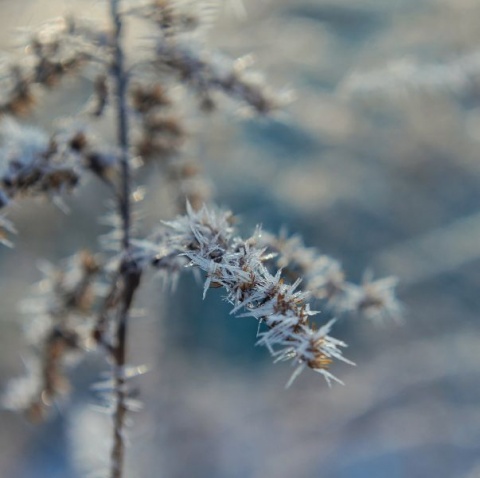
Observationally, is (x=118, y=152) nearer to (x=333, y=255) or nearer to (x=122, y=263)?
(x=122, y=263)

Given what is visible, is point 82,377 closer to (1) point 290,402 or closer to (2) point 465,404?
(1) point 290,402

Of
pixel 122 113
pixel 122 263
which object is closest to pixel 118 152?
pixel 122 113

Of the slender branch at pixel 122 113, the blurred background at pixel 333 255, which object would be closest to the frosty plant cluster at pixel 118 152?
the slender branch at pixel 122 113

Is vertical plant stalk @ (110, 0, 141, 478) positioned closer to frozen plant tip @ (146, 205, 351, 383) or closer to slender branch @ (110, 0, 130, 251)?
slender branch @ (110, 0, 130, 251)

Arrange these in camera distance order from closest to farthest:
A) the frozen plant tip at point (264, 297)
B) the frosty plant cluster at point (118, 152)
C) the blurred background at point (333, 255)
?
the frozen plant tip at point (264, 297) < the frosty plant cluster at point (118, 152) < the blurred background at point (333, 255)

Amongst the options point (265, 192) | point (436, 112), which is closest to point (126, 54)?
point (265, 192)

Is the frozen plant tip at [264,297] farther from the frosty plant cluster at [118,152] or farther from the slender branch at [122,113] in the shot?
the slender branch at [122,113]
